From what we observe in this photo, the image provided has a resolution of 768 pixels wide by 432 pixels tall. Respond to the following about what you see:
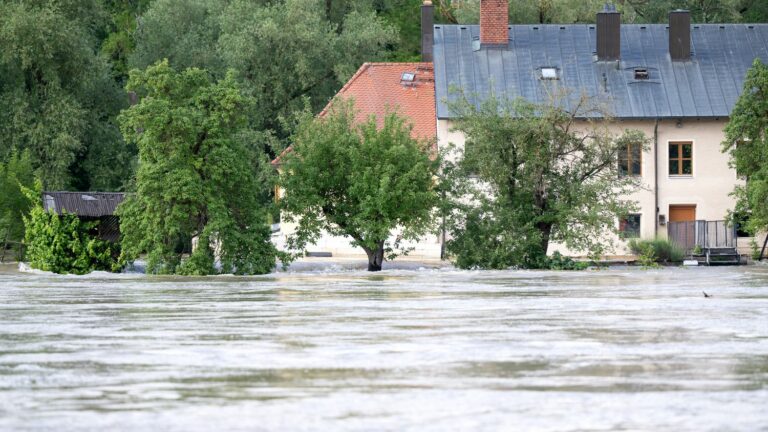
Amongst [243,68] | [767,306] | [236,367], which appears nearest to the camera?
[236,367]

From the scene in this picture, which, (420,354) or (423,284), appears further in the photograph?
(423,284)

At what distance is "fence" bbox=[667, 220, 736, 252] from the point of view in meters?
50.7

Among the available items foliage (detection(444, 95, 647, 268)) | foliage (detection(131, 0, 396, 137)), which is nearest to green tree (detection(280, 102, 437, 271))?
foliage (detection(444, 95, 647, 268))

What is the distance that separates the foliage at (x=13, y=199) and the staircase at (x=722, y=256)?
23831mm

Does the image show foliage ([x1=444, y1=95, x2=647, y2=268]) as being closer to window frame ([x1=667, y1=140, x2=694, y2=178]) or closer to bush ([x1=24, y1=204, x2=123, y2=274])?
bush ([x1=24, y1=204, x2=123, y2=274])

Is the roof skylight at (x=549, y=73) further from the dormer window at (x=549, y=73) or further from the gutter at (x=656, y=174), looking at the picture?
the gutter at (x=656, y=174)

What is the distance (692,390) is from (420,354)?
4.00m

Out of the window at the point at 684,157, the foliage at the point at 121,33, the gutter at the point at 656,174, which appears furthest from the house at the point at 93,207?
the foliage at the point at 121,33

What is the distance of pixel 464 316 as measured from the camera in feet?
76.5

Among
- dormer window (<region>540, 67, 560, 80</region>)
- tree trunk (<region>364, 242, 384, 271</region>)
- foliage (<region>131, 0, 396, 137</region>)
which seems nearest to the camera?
tree trunk (<region>364, 242, 384, 271</region>)

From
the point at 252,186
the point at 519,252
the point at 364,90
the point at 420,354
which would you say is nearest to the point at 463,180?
the point at 519,252

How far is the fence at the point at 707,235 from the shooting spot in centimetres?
5072

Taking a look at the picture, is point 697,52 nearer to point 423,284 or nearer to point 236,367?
point 423,284

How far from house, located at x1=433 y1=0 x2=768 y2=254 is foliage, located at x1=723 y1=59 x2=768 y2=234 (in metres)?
3.72
